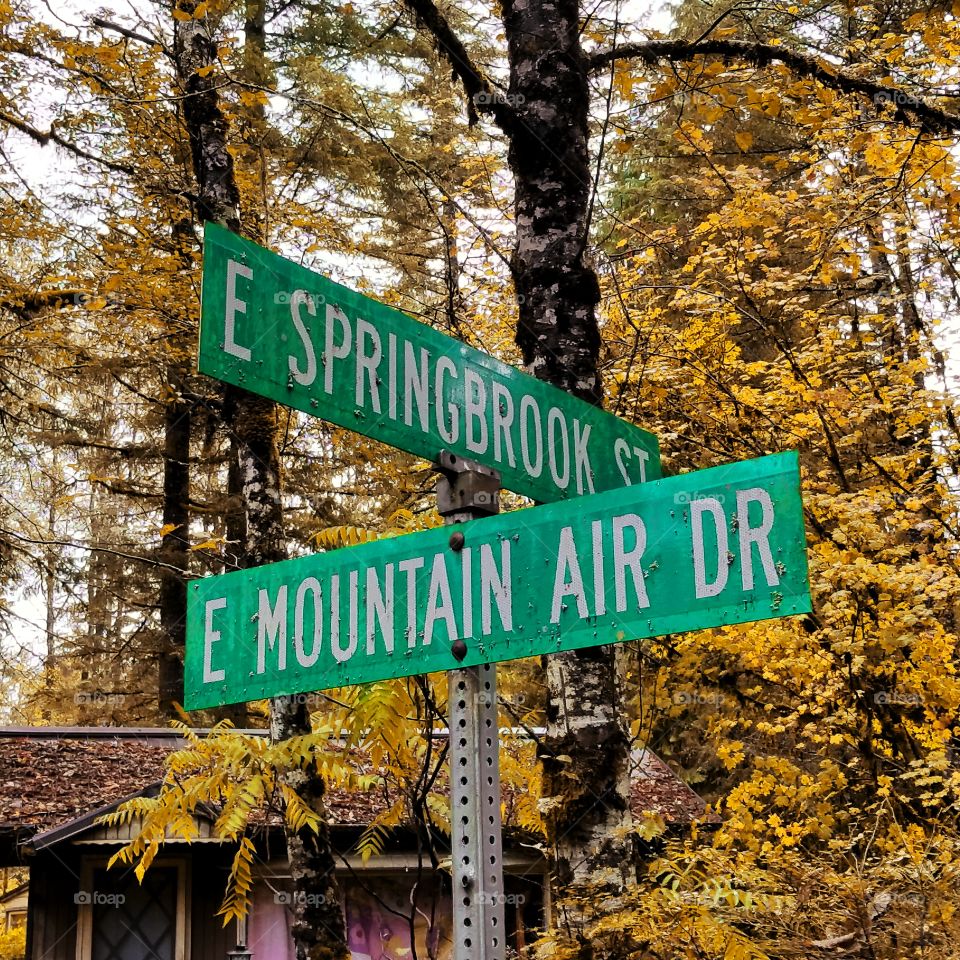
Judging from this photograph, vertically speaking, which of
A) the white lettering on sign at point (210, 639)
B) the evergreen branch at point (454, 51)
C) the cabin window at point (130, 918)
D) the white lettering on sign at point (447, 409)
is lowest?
the cabin window at point (130, 918)

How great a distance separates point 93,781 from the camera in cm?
1216

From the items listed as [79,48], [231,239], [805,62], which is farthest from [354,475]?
[231,239]

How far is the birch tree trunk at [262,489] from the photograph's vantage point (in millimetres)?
7520

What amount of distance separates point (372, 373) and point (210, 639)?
31.8 inches

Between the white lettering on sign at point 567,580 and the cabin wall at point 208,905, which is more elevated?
the white lettering on sign at point 567,580

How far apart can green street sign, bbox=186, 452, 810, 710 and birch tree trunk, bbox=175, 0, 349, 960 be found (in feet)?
16.2

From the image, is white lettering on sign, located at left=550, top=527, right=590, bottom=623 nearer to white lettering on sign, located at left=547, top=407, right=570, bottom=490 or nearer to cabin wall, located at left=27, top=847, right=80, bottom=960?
white lettering on sign, located at left=547, top=407, right=570, bottom=490

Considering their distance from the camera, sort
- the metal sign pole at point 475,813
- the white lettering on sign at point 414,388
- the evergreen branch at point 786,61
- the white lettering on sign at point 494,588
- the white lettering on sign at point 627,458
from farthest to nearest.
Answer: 1. the evergreen branch at point 786,61
2. the white lettering on sign at point 627,458
3. the white lettering on sign at point 414,388
4. the white lettering on sign at point 494,588
5. the metal sign pole at point 475,813

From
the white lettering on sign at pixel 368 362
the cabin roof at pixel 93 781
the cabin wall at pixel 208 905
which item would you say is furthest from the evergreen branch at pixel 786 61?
the cabin wall at pixel 208 905

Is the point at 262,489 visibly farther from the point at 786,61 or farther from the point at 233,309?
the point at 233,309

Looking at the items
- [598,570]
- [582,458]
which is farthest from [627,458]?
[598,570]

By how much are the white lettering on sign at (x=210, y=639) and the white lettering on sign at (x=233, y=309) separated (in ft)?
2.37

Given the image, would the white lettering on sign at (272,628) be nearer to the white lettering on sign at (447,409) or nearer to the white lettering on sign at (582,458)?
the white lettering on sign at (447,409)

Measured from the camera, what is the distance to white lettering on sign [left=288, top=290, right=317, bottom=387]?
7.48ft
